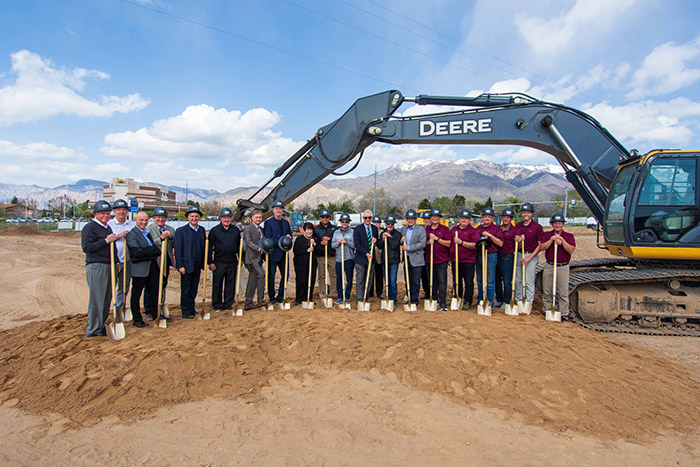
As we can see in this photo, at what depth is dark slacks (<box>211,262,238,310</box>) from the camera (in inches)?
281

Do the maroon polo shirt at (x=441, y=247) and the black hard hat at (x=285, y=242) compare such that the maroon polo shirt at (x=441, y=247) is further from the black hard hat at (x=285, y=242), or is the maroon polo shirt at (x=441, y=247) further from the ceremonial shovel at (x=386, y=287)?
the black hard hat at (x=285, y=242)


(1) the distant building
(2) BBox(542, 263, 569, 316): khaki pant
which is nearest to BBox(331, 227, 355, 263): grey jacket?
(2) BBox(542, 263, 569, 316): khaki pant

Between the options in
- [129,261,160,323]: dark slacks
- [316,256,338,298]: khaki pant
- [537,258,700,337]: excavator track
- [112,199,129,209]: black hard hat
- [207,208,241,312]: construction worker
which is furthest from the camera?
[316,256,338,298]: khaki pant

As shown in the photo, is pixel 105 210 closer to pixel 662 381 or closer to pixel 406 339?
pixel 406 339

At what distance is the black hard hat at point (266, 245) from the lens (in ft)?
23.5

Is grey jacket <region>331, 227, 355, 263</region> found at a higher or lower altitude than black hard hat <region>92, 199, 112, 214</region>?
lower

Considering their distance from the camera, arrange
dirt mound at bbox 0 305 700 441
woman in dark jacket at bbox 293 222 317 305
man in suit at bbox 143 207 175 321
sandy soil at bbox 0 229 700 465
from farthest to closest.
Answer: woman in dark jacket at bbox 293 222 317 305 → man in suit at bbox 143 207 175 321 → dirt mound at bbox 0 305 700 441 → sandy soil at bbox 0 229 700 465

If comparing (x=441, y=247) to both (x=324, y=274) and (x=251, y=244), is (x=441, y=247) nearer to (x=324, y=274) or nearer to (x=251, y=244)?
(x=324, y=274)

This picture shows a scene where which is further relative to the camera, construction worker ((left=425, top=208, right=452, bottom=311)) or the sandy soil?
construction worker ((left=425, top=208, right=452, bottom=311))

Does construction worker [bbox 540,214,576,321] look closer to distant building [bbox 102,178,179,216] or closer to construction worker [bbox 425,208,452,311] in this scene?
construction worker [bbox 425,208,452,311]

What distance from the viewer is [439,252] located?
24.8ft

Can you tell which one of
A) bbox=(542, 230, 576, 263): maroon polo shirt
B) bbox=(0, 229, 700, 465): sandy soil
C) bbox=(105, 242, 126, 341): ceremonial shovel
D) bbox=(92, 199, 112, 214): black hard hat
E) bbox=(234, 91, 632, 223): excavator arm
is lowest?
bbox=(0, 229, 700, 465): sandy soil

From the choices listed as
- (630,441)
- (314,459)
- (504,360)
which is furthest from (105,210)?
(630,441)

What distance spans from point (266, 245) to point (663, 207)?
6829 millimetres
